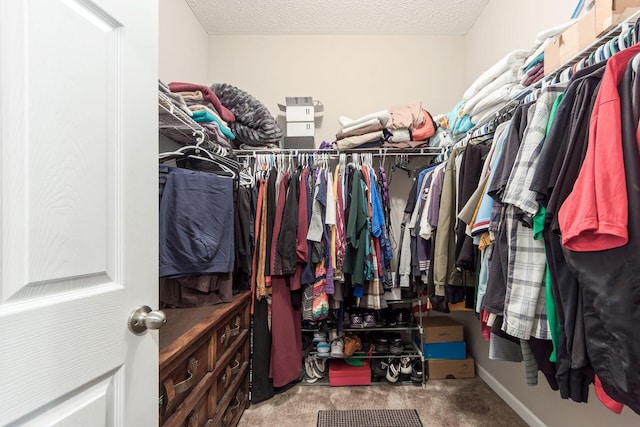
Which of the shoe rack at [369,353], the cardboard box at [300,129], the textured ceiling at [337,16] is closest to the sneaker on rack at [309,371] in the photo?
the shoe rack at [369,353]

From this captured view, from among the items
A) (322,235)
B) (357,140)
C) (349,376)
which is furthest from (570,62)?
(349,376)

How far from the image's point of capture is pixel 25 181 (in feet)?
1.37

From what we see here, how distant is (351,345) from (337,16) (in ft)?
8.19

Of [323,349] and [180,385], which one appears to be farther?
[323,349]

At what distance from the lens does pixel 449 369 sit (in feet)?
6.64

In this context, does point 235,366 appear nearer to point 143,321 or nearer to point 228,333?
point 228,333

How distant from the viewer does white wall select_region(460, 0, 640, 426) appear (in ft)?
4.10

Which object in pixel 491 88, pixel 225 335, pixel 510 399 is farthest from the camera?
pixel 510 399

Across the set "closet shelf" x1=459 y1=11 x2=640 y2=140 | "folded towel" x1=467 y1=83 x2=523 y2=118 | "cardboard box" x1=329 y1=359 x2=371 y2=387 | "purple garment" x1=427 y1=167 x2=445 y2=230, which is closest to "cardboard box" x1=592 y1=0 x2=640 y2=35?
"closet shelf" x1=459 y1=11 x2=640 y2=140

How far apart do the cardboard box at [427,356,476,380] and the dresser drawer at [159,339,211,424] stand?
5.39 feet

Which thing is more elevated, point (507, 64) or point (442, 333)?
point (507, 64)

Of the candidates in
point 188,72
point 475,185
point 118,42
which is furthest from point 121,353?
point 188,72

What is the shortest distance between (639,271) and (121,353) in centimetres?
111

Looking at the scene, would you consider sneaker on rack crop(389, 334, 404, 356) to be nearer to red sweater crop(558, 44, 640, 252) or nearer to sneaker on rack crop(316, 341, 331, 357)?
sneaker on rack crop(316, 341, 331, 357)
